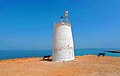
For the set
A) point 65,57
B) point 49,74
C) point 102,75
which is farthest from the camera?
point 65,57

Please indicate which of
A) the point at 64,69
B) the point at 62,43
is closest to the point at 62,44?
the point at 62,43

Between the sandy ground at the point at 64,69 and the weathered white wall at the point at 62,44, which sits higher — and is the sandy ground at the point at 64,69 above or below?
below

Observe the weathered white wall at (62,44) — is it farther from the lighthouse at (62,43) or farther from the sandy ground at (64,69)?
the sandy ground at (64,69)

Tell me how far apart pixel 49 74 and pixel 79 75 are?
266 centimetres

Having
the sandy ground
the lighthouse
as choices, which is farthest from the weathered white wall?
the sandy ground

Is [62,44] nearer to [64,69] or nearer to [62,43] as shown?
[62,43]

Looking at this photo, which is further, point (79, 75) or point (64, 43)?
point (64, 43)

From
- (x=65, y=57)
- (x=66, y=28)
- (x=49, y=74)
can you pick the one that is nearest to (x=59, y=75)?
(x=49, y=74)

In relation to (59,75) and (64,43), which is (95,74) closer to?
(59,75)

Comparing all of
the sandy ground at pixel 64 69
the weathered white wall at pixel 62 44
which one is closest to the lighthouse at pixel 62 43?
the weathered white wall at pixel 62 44

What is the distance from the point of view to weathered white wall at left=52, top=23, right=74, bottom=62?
24406 mm

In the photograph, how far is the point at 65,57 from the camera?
24.4m

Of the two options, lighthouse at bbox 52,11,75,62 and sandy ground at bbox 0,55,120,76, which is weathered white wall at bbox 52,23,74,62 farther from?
sandy ground at bbox 0,55,120,76

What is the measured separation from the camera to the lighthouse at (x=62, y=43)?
961 inches
